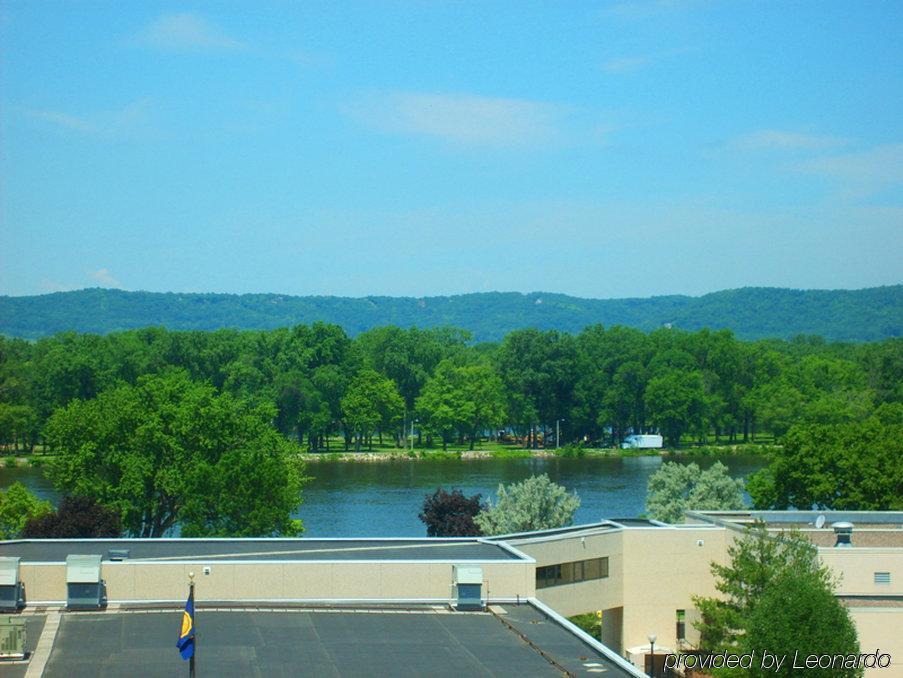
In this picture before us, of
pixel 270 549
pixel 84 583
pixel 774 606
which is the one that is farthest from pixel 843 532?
pixel 84 583

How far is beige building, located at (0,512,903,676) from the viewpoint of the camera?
72.3 feet

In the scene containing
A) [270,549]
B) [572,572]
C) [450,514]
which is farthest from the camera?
[450,514]

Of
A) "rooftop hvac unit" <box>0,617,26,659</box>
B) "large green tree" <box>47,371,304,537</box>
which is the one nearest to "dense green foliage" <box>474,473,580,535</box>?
"large green tree" <box>47,371,304,537</box>

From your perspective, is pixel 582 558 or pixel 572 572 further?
pixel 582 558

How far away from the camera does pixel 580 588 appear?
91.7 ft

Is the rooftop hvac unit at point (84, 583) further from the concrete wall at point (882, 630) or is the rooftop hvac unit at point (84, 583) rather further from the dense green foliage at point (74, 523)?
the dense green foliage at point (74, 523)

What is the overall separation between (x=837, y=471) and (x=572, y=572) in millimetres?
20767

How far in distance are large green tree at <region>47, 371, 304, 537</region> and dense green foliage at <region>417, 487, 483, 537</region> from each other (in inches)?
195

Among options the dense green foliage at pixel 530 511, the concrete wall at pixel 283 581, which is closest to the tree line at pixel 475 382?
the dense green foliage at pixel 530 511

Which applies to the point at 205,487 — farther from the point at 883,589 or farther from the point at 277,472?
the point at 883,589

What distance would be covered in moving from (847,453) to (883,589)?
18.3 metres

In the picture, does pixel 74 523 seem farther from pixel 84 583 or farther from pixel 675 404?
pixel 675 404

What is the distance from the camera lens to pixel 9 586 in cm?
2147

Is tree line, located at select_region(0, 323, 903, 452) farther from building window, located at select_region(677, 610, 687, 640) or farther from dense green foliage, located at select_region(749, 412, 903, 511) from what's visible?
building window, located at select_region(677, 610, 687, 640)
